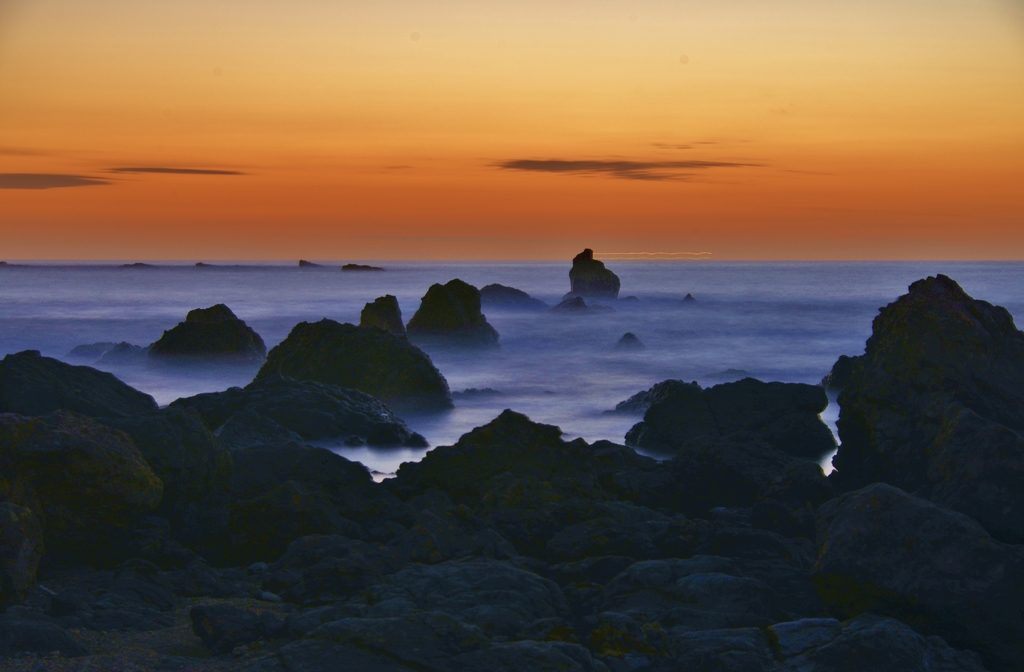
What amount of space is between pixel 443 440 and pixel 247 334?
32.8ft

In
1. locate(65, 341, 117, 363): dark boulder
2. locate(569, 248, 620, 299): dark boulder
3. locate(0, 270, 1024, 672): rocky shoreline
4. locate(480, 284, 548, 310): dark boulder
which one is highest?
locate(569, 248, 620, 299): dark boulder

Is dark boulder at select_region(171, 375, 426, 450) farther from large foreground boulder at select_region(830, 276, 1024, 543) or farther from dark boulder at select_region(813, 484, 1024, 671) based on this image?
dark boulder at select_region(813, 484, 1024, 671)

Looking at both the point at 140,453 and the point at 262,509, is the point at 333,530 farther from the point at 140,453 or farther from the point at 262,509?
the point at 140,453

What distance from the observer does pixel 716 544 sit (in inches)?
283

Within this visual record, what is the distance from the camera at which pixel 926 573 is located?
5.93 m

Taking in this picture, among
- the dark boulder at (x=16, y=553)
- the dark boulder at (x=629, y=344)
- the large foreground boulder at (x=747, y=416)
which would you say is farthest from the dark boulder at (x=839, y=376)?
the dark boulder at (x=16, y=553)

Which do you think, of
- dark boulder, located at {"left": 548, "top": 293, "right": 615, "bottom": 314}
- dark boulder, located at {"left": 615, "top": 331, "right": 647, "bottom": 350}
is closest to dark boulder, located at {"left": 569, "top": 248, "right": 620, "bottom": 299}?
dark boulder, located at {"left": 548, "top": 293, "right": 615, "bottom": 314}

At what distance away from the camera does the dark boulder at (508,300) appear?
4859 centimetres

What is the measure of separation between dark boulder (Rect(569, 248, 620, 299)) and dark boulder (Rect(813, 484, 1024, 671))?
54372mm

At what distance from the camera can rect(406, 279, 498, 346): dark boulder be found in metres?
28.2

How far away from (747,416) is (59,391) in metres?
7.67

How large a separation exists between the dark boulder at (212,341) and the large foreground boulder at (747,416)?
41.8 feet

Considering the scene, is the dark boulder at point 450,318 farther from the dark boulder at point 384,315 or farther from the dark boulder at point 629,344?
the dark boulder at point 629,344

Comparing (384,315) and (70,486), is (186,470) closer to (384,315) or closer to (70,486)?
(70,486)
